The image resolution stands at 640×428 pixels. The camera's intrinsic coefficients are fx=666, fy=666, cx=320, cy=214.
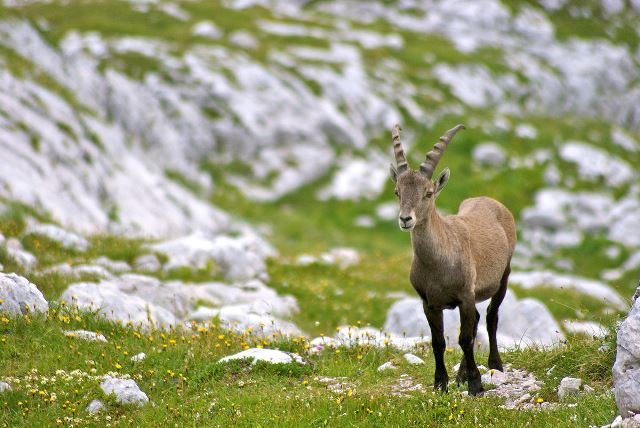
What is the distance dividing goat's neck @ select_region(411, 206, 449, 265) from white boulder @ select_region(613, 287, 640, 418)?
299cm

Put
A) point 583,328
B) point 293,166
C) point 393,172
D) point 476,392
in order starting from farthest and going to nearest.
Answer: point 293,166 → point 583,328 → point 393,172 → point 476,392

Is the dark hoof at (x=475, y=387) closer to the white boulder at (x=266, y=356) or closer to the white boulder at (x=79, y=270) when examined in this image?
the white boulder at (x=266, y=356)

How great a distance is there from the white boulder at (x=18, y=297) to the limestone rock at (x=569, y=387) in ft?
30.4

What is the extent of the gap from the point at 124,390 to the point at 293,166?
34368 millimetres

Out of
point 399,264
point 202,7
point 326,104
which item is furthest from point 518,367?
point 202,7

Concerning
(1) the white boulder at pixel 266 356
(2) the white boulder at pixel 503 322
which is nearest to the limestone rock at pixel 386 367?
(1) the white boulder at pixel 266 356

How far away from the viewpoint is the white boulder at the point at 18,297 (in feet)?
40.3

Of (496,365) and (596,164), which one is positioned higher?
(496,365)

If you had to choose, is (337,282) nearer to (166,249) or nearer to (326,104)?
(166,249)

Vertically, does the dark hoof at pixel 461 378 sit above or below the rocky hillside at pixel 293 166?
above

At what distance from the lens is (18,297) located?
12555 mm

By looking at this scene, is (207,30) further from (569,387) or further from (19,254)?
(569,387)

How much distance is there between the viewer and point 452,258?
1050 cm

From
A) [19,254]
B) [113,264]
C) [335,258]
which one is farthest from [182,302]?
[335,258]
